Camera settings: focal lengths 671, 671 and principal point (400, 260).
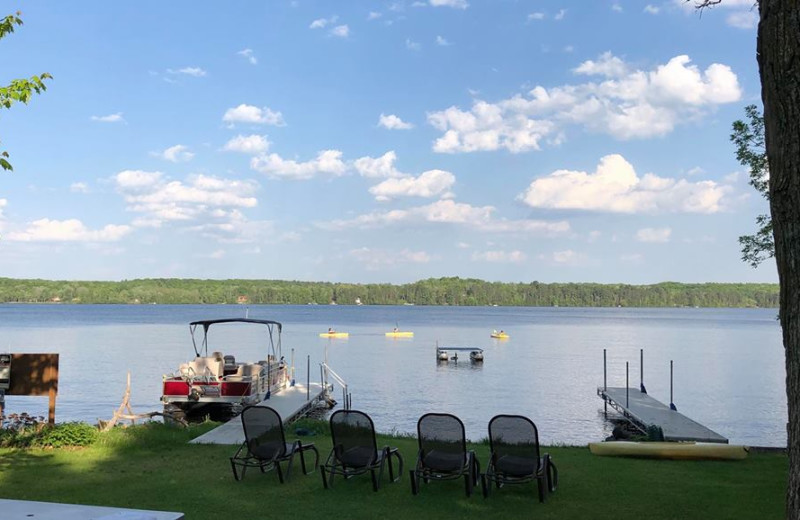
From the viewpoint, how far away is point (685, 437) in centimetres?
1695

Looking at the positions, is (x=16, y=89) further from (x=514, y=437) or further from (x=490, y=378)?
(x=490, y=378)

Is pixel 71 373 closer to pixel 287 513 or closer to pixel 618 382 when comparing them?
pixel 618 382

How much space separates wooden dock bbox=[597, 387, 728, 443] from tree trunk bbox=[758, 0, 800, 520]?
44.0ft

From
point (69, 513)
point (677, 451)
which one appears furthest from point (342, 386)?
→ point (69, 513)

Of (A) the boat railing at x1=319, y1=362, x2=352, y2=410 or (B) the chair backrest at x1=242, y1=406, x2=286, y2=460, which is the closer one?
(B) the chair backrest at x1=242, y1=406, x2=286, y2=460

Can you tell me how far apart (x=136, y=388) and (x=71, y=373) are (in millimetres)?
8312

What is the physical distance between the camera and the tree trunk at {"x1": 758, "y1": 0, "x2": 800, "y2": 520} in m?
3.72

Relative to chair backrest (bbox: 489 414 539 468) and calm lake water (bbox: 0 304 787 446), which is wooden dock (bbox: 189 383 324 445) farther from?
chair backrest (bbox: 489 414 539 468)

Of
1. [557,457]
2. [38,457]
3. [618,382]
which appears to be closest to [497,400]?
[618,382]

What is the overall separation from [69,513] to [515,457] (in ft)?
17.6

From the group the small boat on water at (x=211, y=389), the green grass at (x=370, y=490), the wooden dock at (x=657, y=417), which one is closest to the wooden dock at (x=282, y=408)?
the small boat on water at (x=211, y=389)

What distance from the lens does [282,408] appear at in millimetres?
21422

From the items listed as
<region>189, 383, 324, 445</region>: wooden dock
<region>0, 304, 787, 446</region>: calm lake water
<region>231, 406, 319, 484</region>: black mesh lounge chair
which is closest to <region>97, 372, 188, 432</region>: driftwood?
<region>189, 383, 324, 445</region>: wooden dock

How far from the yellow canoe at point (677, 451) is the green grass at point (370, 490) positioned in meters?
0.23
